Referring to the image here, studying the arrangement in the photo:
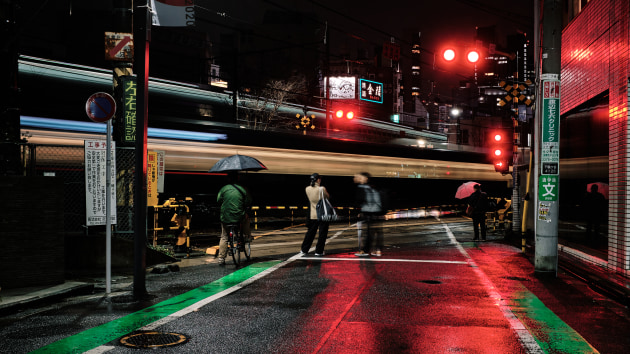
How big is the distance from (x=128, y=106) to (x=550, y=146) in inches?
322

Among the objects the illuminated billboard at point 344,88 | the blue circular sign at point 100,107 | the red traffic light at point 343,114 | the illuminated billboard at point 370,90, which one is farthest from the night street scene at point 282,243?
the illuminated billboard at point 344,88

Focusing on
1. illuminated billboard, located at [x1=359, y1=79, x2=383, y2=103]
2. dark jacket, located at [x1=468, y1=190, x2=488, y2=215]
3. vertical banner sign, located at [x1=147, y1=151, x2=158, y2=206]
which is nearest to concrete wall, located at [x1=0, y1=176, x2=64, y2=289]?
vertical banner sign, located at [x1=147, y1=151, x2=158, y2=206]

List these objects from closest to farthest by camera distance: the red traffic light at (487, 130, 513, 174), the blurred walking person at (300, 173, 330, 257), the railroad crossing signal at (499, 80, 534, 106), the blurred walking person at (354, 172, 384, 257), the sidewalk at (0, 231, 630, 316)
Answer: the sidewalk at (0, 231, 630, 316) → the blurred walking person at (300, 173, 330, 257) → the blurred walking person at (354, 172, 384, 257) → the railroad crossing signal at (499, 80, 534, 106) → the red traffic light at (487, 130, 513, 174)

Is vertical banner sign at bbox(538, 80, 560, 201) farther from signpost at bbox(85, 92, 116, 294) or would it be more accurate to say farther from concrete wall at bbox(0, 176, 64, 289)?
concrete wall at bbox(0, 176, 64, 289)

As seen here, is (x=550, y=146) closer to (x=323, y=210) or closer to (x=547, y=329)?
(x=547, y=329)

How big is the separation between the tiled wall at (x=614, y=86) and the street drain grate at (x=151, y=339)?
8.05 meters

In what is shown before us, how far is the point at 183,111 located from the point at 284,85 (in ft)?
49.6

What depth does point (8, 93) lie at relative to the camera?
863 cm

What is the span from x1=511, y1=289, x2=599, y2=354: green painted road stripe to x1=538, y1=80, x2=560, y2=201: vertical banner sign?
2.73 m

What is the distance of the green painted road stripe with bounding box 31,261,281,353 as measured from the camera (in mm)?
5148

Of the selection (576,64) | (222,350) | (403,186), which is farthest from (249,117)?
(222,350)

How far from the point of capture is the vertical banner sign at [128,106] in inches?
413

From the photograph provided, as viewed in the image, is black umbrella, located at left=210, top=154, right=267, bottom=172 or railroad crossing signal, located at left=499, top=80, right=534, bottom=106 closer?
black umbrella, located at left=210, top=154, right=267, bottom=172

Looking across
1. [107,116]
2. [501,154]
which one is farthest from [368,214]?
[501,154]
